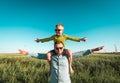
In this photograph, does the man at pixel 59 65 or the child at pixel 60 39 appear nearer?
the man at pixel 59 65

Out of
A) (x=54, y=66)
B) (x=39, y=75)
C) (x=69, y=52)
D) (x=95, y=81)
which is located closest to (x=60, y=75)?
(x=54, y=66)

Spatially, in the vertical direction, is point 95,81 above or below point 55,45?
below

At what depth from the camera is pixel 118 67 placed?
10070mm

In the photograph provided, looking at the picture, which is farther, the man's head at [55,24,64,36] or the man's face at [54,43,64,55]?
the man's head at [55,24,64,36]

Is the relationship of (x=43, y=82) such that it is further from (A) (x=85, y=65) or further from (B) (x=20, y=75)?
(A) (x=85, y=65)

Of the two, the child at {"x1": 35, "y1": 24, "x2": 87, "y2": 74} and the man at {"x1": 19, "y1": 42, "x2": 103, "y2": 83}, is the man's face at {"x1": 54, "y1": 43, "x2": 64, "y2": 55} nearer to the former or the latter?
the man at {"x1": 19, "y1": 42, "x2": 103, "y2": 83}

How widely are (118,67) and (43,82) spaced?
3.73 meters

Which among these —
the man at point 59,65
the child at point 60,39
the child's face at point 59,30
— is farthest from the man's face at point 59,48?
the child's face at point 59,30

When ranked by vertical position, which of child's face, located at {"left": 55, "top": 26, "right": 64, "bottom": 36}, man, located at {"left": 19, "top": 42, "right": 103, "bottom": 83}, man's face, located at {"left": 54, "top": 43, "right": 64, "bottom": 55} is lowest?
man, located at {"left": 19, "top": 42, "right": 103, "bottom": 83}

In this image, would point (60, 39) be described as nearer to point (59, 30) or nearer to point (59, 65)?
point (59, 30)

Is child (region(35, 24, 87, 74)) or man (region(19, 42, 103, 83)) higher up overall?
child (region(35, 24, 87, 74))

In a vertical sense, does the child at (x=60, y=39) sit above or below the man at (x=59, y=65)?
above

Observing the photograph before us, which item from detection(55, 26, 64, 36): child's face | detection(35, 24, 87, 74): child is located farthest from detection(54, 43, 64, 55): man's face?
detection(55, 26, 64, 36): child's face

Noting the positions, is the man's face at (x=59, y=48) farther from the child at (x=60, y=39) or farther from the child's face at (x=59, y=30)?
the child's face at (x=59, y=30)
